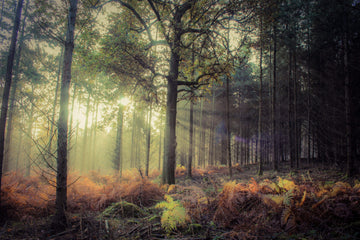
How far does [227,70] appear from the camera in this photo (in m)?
7.26

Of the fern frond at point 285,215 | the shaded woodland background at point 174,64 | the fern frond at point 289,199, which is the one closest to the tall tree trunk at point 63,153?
the shaded woodland background at point 174,64

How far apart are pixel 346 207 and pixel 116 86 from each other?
9.16m

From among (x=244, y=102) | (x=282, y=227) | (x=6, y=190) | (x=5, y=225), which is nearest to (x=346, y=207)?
(x=282, y=227)

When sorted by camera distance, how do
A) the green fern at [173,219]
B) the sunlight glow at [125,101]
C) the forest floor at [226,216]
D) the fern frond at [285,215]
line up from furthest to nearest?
the sunlight glow at [125,101] < the green fern at [173,219] < the fern frond at [285,215] < the forest floor at [226,216]

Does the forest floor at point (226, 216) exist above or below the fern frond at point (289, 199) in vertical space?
below

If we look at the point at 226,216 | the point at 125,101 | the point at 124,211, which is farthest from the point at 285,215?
the point at 125,101

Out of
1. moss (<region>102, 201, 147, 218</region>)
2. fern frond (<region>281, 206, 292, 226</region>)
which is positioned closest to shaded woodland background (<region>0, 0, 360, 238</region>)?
fern frond (<region>281, 206, 292, 226</region>)

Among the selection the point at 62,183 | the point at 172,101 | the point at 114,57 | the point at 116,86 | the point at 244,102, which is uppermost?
the point at 244,102

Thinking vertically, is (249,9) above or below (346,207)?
above

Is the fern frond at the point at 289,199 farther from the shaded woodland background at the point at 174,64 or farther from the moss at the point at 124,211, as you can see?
the moss at the point at 124,211

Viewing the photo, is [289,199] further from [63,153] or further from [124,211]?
[63,153]

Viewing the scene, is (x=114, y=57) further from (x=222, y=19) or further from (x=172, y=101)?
(x=222, y=19)

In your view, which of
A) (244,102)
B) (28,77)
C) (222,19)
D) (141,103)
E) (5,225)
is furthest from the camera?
(244,102)

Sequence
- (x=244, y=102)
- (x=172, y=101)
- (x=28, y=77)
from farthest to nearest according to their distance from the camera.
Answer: (x=244, y=102) → (x=28, y=77) → (x=172, y=101)
